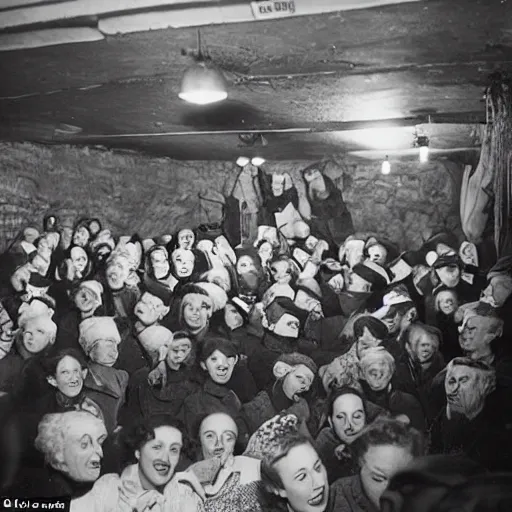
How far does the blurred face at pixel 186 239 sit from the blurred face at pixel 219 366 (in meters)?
0.77

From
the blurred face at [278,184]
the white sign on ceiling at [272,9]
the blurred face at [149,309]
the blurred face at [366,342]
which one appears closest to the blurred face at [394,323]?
the blurred face at [366,342]

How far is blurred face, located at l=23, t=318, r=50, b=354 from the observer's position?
5496 mm

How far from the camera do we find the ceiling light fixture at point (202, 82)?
3951mm

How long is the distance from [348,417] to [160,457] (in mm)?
1348

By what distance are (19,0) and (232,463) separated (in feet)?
10.4

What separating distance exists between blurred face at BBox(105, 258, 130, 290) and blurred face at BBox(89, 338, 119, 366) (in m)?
0.40

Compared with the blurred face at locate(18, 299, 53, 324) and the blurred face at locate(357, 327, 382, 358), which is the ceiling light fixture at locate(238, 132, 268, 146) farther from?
the blurred face at locate(18, 299, 53, 324)

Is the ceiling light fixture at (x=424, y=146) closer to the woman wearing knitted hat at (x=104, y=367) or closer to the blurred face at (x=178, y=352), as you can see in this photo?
the blurred face at (x=178, y=352)

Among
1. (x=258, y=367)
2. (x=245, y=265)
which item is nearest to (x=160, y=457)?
(x=258, y=367)

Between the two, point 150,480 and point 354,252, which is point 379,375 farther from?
point 150,480

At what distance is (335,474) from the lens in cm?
484

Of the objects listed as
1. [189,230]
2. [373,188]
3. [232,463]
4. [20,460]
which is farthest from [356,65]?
[20,460]

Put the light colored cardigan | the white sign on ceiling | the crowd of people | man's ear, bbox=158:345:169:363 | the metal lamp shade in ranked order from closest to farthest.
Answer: the white sign on ceiling
the metal lamp shade
the crowd of people
the light colored cardigan
man's ear, bbox=158:345:169:363

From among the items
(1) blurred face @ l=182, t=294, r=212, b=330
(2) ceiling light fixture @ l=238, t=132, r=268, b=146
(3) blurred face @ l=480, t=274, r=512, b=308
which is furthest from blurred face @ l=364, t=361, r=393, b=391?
(2) ceiling light fixture @ l=238, t=132, r=268, b=146
